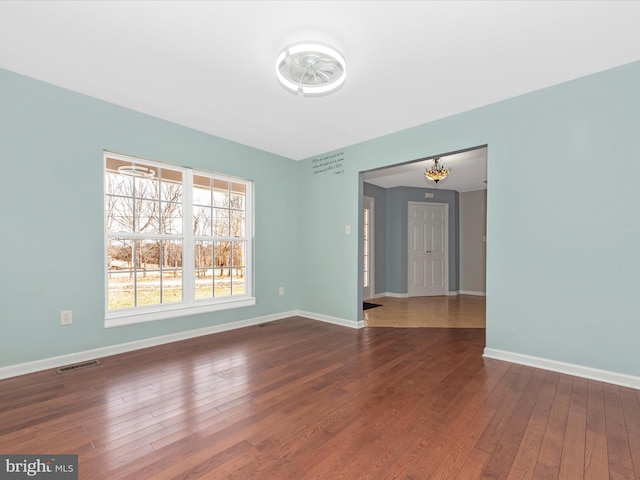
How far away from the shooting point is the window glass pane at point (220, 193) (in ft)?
13.9

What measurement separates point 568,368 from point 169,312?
4047 mm

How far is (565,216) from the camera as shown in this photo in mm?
2754

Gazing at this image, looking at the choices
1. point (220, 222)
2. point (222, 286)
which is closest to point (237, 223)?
point (220, 222)

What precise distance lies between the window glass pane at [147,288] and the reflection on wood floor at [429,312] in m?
2.84

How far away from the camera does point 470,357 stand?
313 cm

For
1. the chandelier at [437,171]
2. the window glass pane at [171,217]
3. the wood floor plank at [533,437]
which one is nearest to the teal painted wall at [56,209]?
the window glass pane at [171,217]

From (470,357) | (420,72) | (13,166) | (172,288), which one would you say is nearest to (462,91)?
(420,72)

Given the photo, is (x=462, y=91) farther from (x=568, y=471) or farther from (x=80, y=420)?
(x=80, y=420)

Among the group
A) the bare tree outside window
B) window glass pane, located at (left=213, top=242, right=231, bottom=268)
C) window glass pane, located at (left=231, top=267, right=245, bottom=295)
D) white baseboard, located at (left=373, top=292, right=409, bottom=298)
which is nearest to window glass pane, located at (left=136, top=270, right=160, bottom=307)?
the bare tree outside window

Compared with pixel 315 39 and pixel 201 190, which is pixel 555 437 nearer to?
pixel 315 39

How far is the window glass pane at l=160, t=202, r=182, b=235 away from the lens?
3.69 meters

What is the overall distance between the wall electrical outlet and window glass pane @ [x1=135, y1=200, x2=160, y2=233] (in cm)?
103

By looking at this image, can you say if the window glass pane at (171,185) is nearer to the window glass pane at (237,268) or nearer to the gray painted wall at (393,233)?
the window glass pane at (237,268)

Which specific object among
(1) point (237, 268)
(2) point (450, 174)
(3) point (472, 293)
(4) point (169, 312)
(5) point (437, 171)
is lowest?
(3) point (472, 293)
